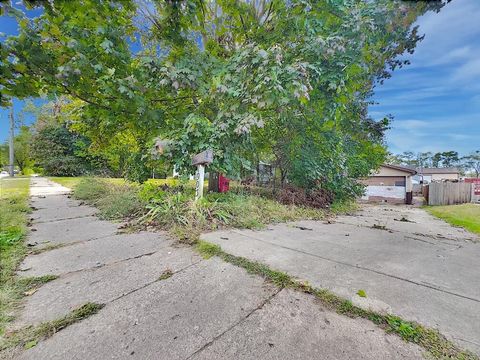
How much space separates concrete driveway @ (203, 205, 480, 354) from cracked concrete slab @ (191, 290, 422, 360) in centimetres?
28

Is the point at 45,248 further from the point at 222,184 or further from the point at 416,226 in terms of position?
the point at 416,226

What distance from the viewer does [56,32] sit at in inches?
123

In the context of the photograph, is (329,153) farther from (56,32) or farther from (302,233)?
(56,32)

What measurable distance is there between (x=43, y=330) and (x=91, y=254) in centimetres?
134

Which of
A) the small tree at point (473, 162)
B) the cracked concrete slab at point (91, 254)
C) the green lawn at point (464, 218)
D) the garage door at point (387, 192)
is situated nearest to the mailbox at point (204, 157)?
the cracked concrete slab at point (91, 254)

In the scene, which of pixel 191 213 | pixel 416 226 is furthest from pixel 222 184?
pixel 416 226

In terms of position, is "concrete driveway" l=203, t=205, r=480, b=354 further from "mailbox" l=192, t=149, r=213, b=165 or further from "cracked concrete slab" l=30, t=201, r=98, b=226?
"cracked concrete slab" l=30, t=201, r=98, b=226

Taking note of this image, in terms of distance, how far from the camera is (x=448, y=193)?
1381 cm

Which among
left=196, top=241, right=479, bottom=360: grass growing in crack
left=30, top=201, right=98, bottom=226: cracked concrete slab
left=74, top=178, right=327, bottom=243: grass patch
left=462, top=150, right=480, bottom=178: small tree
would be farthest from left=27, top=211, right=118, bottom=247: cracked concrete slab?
left=462, top=150, right=480, bottom=178: small tree

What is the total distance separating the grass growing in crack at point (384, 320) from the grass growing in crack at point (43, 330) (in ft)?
4.23

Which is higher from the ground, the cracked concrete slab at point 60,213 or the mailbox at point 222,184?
the mailbox at point 222,184

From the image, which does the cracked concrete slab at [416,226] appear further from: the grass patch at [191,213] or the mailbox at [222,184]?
the mailbox at [222,184]

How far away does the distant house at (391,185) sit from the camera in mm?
18891

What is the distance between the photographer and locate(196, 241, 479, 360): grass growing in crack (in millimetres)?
1220
